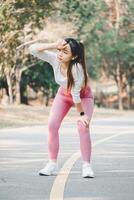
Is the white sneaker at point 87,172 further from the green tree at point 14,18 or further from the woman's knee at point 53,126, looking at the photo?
the green tree at point 14,18

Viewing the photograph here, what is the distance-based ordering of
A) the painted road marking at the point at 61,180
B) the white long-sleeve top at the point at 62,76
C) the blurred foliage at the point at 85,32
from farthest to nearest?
the blurred foliage at the point at 85,32 → the white long-sleeve top at the point at 62,76 → the painted road marking at the point at 61,180

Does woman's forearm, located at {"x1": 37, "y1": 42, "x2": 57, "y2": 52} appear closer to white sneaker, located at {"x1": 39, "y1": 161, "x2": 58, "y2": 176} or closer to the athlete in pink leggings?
the athlete in pink leggings

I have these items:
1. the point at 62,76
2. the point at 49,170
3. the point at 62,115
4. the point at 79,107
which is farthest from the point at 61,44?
the point at 49,170

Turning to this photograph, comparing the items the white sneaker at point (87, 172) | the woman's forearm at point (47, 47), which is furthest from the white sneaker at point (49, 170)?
the woman's forearm at point (47, 47)

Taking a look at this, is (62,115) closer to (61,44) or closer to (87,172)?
(87,172)

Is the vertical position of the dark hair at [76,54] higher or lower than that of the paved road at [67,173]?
higher

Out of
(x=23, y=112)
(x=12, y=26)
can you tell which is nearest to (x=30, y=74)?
(x=23, y=112)

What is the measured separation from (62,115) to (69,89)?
17.0 inches

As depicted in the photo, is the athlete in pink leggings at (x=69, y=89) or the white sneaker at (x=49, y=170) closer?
the athlete in pink leggings at (x=69, y=89)

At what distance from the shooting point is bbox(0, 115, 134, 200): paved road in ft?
25.0

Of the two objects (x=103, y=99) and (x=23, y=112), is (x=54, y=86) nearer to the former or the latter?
(x=23, y=112)

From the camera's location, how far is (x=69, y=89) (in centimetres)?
914

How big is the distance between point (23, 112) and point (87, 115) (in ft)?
75.6

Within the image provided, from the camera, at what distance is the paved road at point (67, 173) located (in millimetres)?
7617
